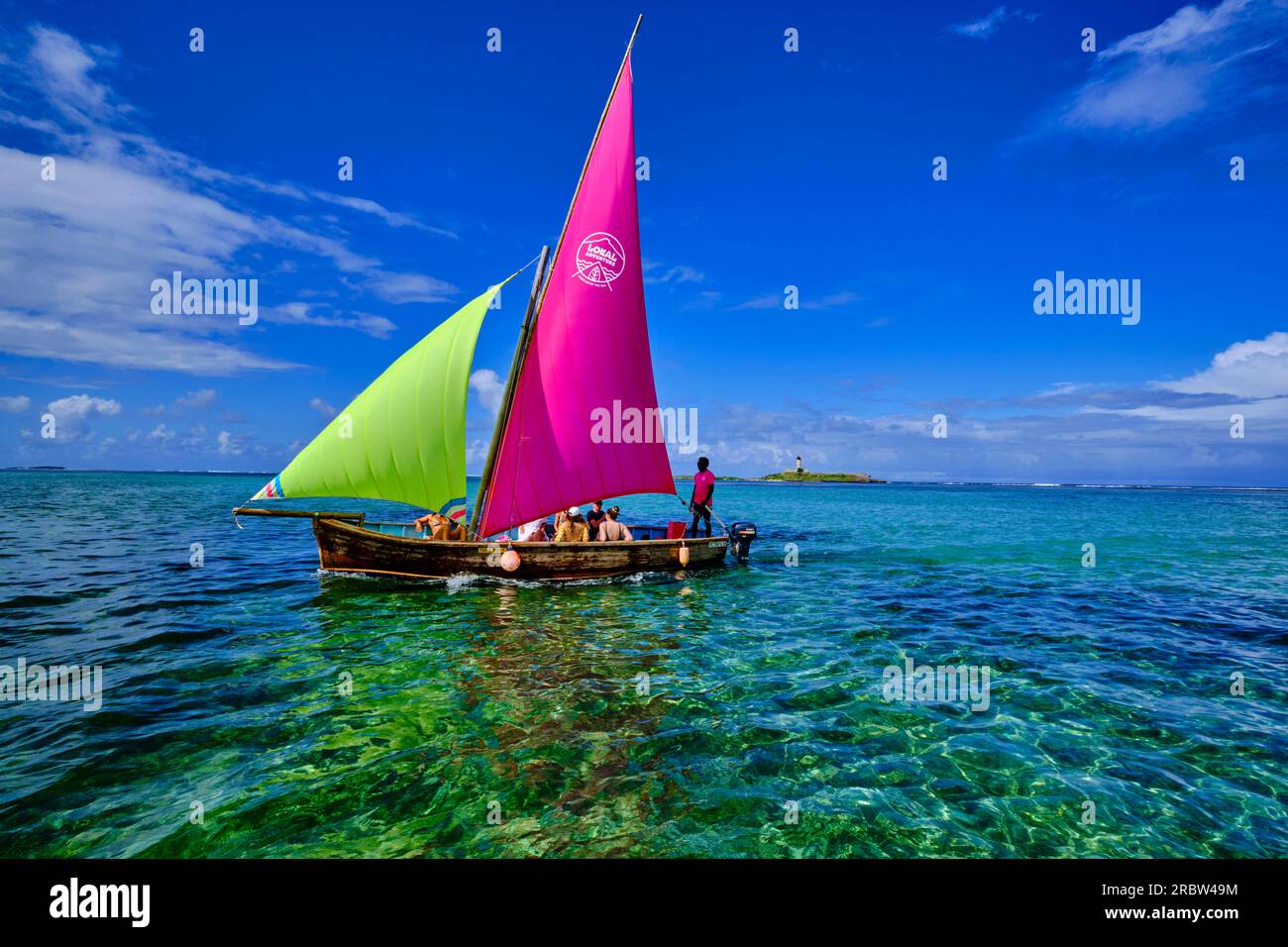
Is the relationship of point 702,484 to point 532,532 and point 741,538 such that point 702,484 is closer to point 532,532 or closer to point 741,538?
point 741,538

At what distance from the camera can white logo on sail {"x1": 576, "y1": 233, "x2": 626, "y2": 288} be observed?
20.2 metres

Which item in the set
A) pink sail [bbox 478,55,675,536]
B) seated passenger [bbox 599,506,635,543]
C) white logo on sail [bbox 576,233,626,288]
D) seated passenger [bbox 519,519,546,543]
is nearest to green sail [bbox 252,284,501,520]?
pink sail [bbox 478,55,675,536]

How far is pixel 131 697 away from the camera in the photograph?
9.89 m

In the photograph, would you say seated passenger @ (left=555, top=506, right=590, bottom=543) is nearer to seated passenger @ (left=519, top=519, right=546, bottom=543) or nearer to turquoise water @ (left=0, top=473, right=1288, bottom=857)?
seated passenger @ (left=519, top=519, right=546, bottom=543)

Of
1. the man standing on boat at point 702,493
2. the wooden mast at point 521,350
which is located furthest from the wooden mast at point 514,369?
the man standing on boat at point 702,493

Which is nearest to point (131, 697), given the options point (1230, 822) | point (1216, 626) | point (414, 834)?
point (414, 834)

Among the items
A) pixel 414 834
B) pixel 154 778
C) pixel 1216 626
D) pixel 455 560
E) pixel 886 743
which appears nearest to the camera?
pixel 414 834
